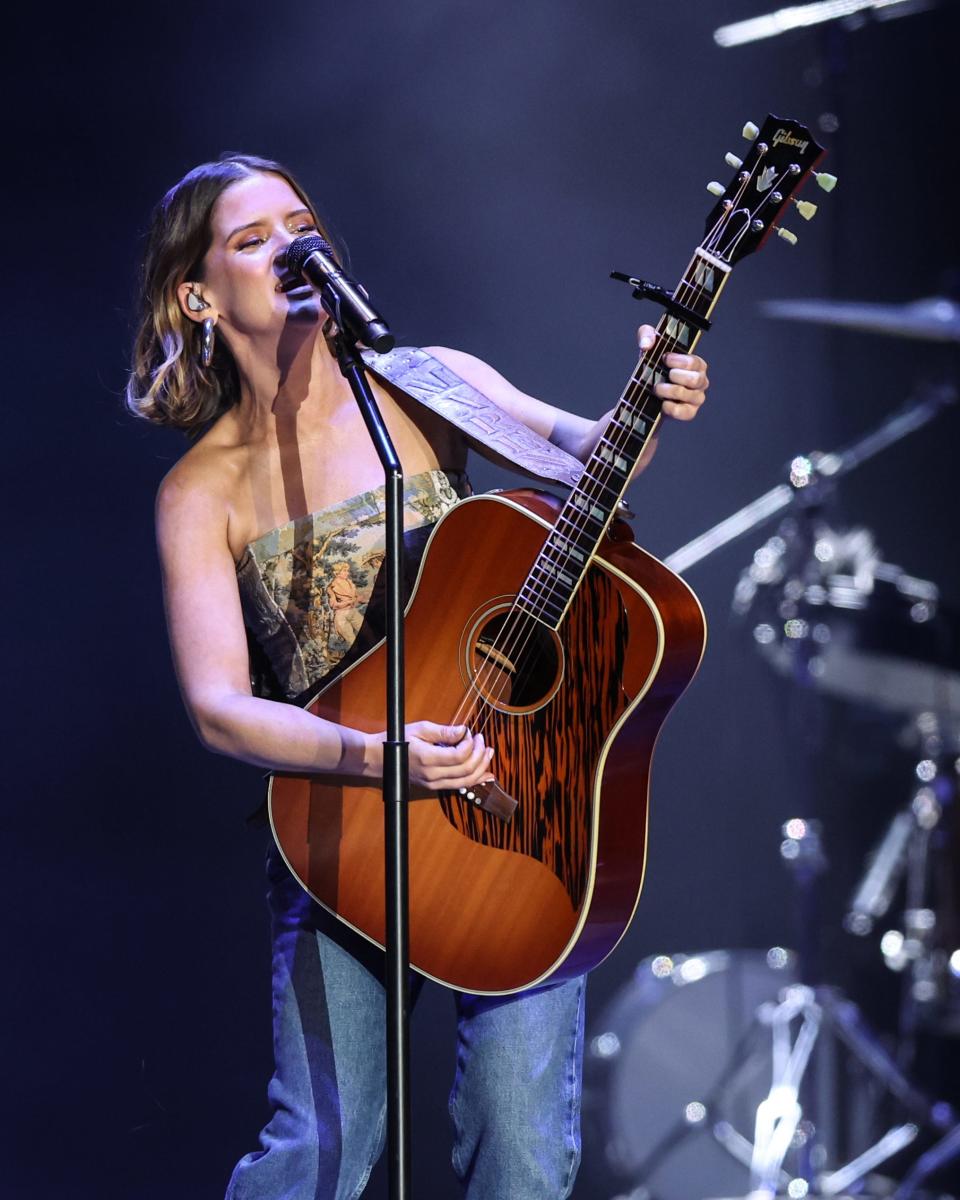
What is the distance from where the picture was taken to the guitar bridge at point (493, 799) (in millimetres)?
1979

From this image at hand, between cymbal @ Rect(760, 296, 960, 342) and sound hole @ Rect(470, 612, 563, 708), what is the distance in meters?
1.77

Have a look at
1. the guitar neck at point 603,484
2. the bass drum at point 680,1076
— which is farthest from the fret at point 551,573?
the bass drum at point 680,1076

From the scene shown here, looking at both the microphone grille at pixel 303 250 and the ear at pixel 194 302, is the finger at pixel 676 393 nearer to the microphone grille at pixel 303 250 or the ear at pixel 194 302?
the microphone grille at pixel 303 250

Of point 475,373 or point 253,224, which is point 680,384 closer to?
Result: point 475,373

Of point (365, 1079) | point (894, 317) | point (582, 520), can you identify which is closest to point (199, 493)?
point (582, 520)

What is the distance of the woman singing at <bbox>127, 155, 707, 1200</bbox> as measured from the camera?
6.61ft

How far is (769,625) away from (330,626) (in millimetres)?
1647

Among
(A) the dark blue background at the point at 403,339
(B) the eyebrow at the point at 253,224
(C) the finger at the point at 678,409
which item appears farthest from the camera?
(A) the dark blue background at the point at 403,339

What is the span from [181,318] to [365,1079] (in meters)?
1.31

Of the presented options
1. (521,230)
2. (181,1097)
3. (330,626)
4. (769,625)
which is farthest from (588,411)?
(181,1097)

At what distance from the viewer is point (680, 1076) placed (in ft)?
11.7

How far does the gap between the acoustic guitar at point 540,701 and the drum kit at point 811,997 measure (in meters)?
1.53

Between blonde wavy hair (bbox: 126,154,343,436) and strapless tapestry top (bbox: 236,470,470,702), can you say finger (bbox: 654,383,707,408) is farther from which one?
blonde wavy hair (bbox: 126,154,343,436)

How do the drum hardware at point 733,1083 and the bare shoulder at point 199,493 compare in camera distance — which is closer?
the bare shoulder at point 199,493
